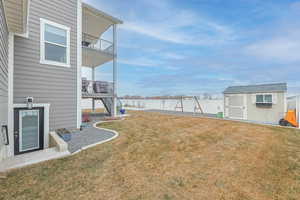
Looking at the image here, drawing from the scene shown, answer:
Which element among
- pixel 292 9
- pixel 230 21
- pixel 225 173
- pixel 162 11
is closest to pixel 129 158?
pixel 225 173

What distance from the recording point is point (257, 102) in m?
10.8

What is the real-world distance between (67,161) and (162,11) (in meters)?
12.5

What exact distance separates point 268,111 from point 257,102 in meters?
0.95

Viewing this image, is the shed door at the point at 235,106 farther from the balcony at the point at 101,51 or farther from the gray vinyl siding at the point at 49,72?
the gray vinyl siding at the point at 49,72

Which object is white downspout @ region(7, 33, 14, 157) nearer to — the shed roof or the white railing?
the white railing

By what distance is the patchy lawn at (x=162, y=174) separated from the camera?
2693mm

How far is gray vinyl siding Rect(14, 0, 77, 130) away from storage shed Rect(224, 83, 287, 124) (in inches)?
488

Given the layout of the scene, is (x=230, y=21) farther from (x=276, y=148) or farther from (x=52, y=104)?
(x=52, y=104)

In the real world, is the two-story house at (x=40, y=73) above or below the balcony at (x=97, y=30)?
below

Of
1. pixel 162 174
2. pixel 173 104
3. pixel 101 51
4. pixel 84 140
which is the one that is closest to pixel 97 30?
pixel 101 51

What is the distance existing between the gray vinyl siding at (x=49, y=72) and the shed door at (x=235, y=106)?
1235 centimetres

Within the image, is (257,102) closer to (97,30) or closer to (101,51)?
(101,51)

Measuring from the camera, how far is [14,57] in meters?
4.68

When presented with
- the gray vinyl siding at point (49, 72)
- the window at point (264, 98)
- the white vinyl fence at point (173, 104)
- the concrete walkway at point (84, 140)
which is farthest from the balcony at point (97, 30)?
the white vinyl fence at point (173, 104)
